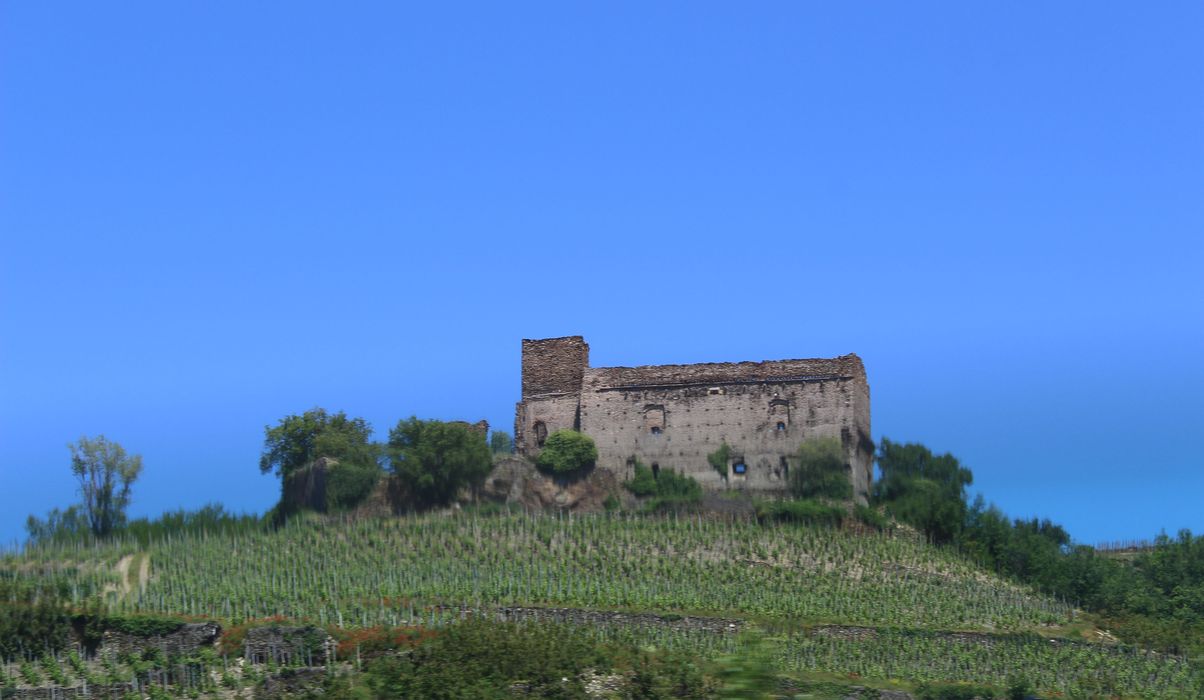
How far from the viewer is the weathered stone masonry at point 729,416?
5541 centimetres

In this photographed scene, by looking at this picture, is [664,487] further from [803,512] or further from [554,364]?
[554,364]

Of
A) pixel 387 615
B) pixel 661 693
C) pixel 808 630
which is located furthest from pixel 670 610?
pixel 661 693

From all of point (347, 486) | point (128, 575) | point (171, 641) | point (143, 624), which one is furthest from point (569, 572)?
point (128, 575)

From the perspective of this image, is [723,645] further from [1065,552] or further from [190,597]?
[1065,552]

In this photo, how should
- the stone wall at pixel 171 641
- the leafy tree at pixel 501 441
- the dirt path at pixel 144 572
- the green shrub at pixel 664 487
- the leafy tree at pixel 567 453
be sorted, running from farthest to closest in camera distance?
1. the leafy tree at pixel 501 441
2. the leafy tree at pixel 567 453
3. the green shrub at pixel 664 487
4. the dirt path at pixel 144 572
5. the stone wall at pixel 171 641

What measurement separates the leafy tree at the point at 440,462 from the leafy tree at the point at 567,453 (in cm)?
212

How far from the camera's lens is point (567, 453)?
183 ft

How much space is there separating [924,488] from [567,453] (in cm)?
1108

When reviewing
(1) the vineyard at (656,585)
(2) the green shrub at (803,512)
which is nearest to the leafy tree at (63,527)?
(1) the vineyard at (656,585)

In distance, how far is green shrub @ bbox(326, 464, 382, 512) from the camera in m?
53.3

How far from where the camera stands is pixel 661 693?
30.3m

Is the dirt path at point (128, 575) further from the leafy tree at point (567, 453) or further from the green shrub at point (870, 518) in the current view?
the green shrub at point (870, 518)

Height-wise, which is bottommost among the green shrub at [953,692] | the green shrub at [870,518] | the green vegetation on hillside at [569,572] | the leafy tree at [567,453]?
the green shrub at [953,692]

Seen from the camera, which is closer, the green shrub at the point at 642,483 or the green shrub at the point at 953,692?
the green shrub at the point at 953,692
